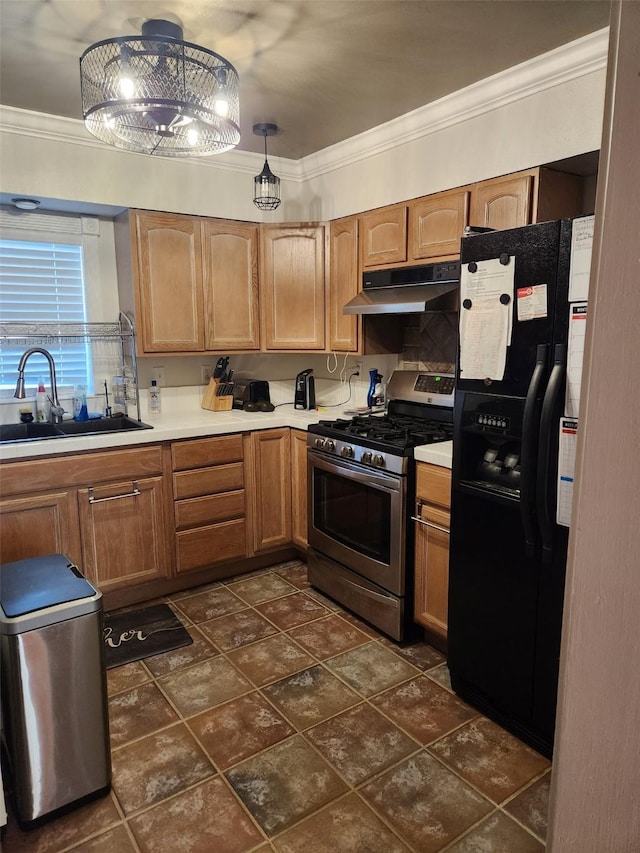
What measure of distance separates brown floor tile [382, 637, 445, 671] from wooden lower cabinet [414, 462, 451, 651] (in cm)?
6

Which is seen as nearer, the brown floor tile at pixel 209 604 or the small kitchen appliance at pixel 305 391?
the brown floor tile at pixel 209 604

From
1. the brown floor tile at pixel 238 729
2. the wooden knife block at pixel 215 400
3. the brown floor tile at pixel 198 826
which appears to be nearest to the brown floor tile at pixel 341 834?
the brown floor tile at pixel 198 826

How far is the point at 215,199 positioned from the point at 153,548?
2066 mm

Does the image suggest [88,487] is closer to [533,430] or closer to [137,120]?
[137,120]

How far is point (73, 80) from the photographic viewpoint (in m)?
2.45

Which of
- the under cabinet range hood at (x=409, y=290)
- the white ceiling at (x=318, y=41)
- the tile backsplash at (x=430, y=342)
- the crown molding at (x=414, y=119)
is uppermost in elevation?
the white ceiling at (x=318, y=41)

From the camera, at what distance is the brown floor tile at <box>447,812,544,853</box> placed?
161 cm

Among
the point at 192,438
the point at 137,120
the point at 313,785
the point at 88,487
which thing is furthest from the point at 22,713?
the point at 137,120

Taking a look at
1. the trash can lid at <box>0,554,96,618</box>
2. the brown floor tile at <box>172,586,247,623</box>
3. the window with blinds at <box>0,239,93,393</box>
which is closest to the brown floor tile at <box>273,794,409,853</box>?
the trash can lid at <box>0,554,96,618</box>

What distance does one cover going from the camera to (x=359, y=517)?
2818 millimetres

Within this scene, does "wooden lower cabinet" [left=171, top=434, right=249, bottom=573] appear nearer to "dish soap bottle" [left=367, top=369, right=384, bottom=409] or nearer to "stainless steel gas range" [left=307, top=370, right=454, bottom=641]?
"stainless steel gas range" [left=307, top=370, right=454, bottom=641]

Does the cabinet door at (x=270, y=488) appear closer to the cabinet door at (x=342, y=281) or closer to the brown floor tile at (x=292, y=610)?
the brown floor tile at (x=292, y=610)

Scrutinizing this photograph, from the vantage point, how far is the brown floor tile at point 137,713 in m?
2.10

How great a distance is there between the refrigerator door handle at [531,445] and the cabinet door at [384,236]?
136 centimetres
